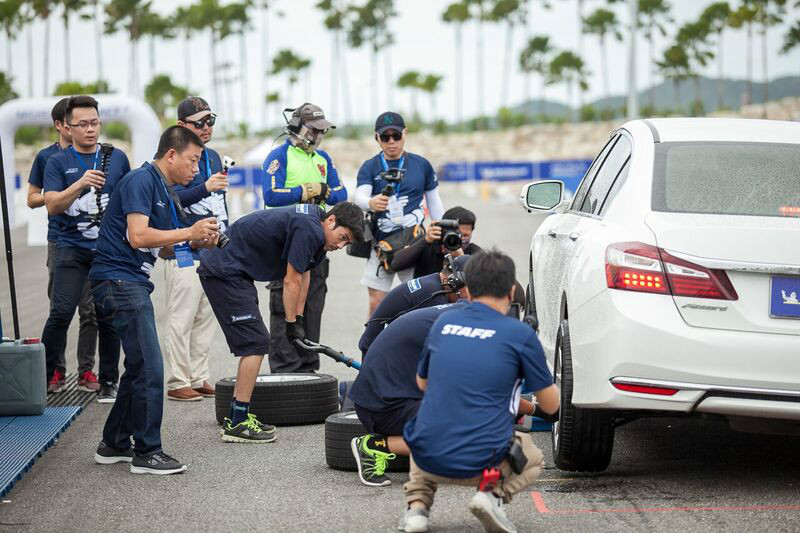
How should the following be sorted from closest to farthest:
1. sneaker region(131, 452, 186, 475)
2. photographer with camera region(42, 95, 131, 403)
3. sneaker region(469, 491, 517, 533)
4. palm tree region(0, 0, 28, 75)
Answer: sneaker region(469, 491, 517, 533)
sneaker region(131, 452, 186, 475)
photographer with camera region(42, 95, 131, 403)
palm tree region(0, 0, 28, 75)

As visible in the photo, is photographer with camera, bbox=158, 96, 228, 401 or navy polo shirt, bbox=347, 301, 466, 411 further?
photographer with camera, bbox=158, 96, 228, 401

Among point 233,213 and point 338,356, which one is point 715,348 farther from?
point 233,213

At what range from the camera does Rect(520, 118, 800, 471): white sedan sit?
5.26m

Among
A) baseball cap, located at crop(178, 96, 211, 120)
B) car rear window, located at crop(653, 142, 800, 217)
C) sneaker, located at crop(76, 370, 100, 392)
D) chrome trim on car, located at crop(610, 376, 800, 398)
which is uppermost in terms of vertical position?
baseball cap, located at crop(178, 96, 211, 120)

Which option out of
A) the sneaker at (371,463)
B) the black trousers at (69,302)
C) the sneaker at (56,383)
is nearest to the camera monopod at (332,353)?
the sneaker at (371,463)

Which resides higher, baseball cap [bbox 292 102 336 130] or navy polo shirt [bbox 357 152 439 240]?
baseball cap [bbox 292 102 336 130]

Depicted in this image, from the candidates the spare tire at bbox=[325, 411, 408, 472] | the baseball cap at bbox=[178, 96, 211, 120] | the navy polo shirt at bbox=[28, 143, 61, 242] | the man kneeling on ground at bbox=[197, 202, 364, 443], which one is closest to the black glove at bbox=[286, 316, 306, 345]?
the man kneeling on ground at bbox=[197, 202, 364, 443]

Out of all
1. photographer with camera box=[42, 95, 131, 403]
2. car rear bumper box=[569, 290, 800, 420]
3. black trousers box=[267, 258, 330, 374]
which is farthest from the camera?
black trousers box=[267, 258, 330, 374]

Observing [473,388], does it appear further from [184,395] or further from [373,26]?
[373,26]

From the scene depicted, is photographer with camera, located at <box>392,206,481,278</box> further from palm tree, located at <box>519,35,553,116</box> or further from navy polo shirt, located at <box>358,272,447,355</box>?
palm tree, located at <box>519,35,553,116</box>

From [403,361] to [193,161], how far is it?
70.2 inches

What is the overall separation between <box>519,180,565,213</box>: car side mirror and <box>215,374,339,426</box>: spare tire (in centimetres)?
176

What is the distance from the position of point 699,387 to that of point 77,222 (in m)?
5.05

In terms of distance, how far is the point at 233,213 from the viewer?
116ft
